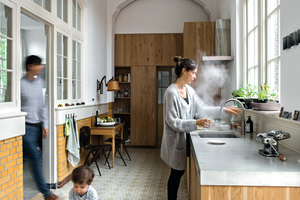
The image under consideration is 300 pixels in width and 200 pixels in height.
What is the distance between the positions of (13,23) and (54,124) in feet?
4.67

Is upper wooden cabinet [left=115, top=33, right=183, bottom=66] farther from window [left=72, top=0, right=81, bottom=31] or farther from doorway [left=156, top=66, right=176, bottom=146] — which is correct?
window [left=72, top=0, right=81, bottom=31]

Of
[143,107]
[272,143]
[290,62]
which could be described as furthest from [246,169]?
[143,107]

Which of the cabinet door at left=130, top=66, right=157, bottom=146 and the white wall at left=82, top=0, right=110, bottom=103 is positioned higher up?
the white wall at left=82, top=0, right=110, bottom=103

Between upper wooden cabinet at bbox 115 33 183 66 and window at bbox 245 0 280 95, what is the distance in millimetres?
2859

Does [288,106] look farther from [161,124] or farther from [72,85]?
[161,124]

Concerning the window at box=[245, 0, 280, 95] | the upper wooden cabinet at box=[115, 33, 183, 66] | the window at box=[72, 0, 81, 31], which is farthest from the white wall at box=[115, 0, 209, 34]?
the window at box=[245, 0, 280, 95]

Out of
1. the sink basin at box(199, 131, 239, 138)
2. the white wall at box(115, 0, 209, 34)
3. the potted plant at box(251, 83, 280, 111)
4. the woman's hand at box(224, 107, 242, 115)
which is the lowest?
the sink basin at box(199, 131, 239, 138)

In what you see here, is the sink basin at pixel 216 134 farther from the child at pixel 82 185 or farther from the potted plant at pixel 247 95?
the child at pixel 82 185

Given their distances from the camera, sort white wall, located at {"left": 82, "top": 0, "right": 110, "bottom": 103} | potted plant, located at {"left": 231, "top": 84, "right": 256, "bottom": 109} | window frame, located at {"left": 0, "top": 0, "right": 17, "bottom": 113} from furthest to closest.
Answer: white wall, located at {"left": 82, "top": 0, "right": 110, "bottom": 103} → potted plant, located at {"left": 231, "top": 84, "right": 256, "bottom": 109} → window frame, located at {"left": 0, "top": 0, "right": 17, "bottom": 113}

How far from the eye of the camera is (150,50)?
623 cm

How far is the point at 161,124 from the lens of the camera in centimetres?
661

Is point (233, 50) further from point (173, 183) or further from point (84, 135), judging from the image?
point (84, 135)

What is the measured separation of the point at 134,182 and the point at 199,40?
2971 mm

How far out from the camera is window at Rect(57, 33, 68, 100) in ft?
11.7
